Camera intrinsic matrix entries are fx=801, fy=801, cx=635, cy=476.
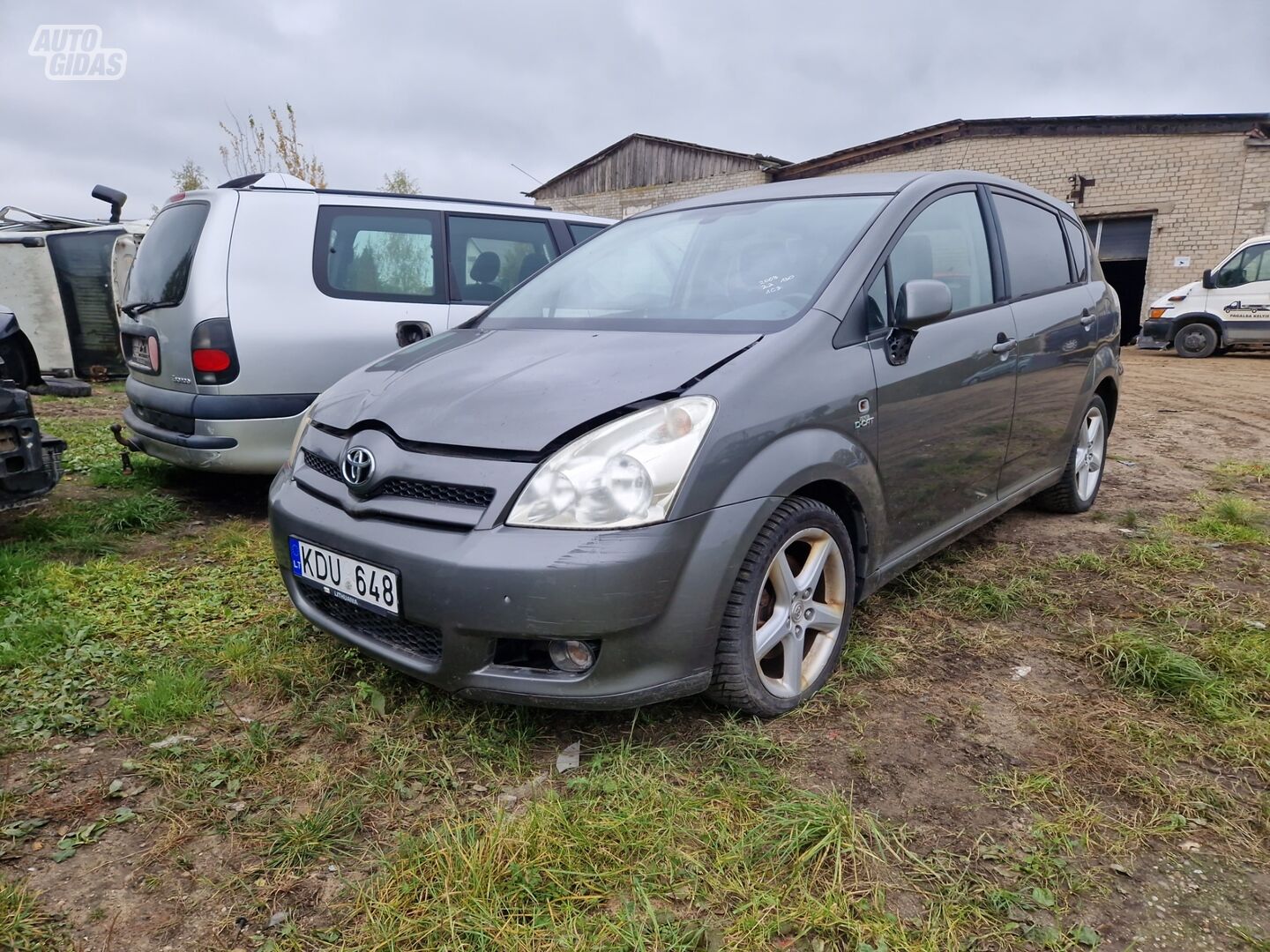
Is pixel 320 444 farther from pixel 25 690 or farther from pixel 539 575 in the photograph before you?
pixel 25 690

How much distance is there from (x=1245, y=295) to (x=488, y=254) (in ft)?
44.9

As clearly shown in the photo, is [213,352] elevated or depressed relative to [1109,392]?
elevated

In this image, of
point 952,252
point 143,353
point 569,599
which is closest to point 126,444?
point 143,353

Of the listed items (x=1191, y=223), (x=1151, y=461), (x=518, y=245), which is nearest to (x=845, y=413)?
(x=518, y=245)

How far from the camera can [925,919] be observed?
158 centimetres

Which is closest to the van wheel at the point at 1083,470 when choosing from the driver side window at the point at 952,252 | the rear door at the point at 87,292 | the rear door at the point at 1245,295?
the driver side window at the point at 952,252

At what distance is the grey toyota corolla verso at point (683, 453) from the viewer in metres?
1.91

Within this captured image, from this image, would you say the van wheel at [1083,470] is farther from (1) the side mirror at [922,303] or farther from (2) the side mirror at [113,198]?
(2) the side mirror at [113,198]

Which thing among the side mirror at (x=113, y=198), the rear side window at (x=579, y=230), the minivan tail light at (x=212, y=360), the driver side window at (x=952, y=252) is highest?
the side mirror at (x=113, y=198)

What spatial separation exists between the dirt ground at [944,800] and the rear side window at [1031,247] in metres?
1.37

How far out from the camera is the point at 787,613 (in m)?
2.26

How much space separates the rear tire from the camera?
13734mm

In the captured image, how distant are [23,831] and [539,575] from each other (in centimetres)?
133

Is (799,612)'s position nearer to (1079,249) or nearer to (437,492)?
(437,492)
